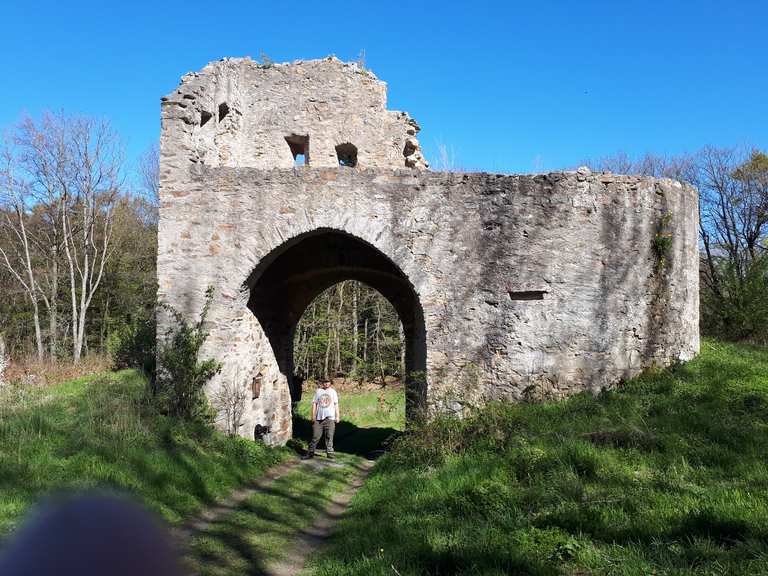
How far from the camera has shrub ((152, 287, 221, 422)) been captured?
27.1 feet

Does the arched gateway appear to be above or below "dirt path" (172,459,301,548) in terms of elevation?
above

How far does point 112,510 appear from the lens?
1083 millimetres

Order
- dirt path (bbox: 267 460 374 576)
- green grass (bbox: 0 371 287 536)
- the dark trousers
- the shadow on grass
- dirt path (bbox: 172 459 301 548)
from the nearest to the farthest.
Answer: dirt path (bbox: 267 460 374 576), dirt path (bbox: 172 459 301 548), green grass (bbox: 0 371 287 536), the dark trousers, the shadow on grass

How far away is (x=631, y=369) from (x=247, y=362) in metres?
5.63

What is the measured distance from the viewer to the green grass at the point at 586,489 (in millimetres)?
3893

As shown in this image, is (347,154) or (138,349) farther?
(347,154)

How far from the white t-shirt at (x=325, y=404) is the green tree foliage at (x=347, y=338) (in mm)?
12647

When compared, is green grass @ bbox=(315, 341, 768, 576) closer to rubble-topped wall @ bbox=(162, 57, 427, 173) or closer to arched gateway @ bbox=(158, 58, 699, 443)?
arched gateway @ bbox=(158, 58, 699, 443)

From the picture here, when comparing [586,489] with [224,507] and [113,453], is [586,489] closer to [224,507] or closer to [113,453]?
[224,507]

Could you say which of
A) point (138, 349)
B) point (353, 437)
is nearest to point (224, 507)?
point (138, 349)

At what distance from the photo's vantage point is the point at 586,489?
5.14m

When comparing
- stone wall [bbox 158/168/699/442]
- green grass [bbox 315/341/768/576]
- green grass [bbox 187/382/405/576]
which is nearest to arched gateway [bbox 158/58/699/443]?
stone wall [bbox 158/168/699/442]

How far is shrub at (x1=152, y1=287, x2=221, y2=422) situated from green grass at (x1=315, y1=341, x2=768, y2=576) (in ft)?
9.17

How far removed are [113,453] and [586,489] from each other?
16.0ft
